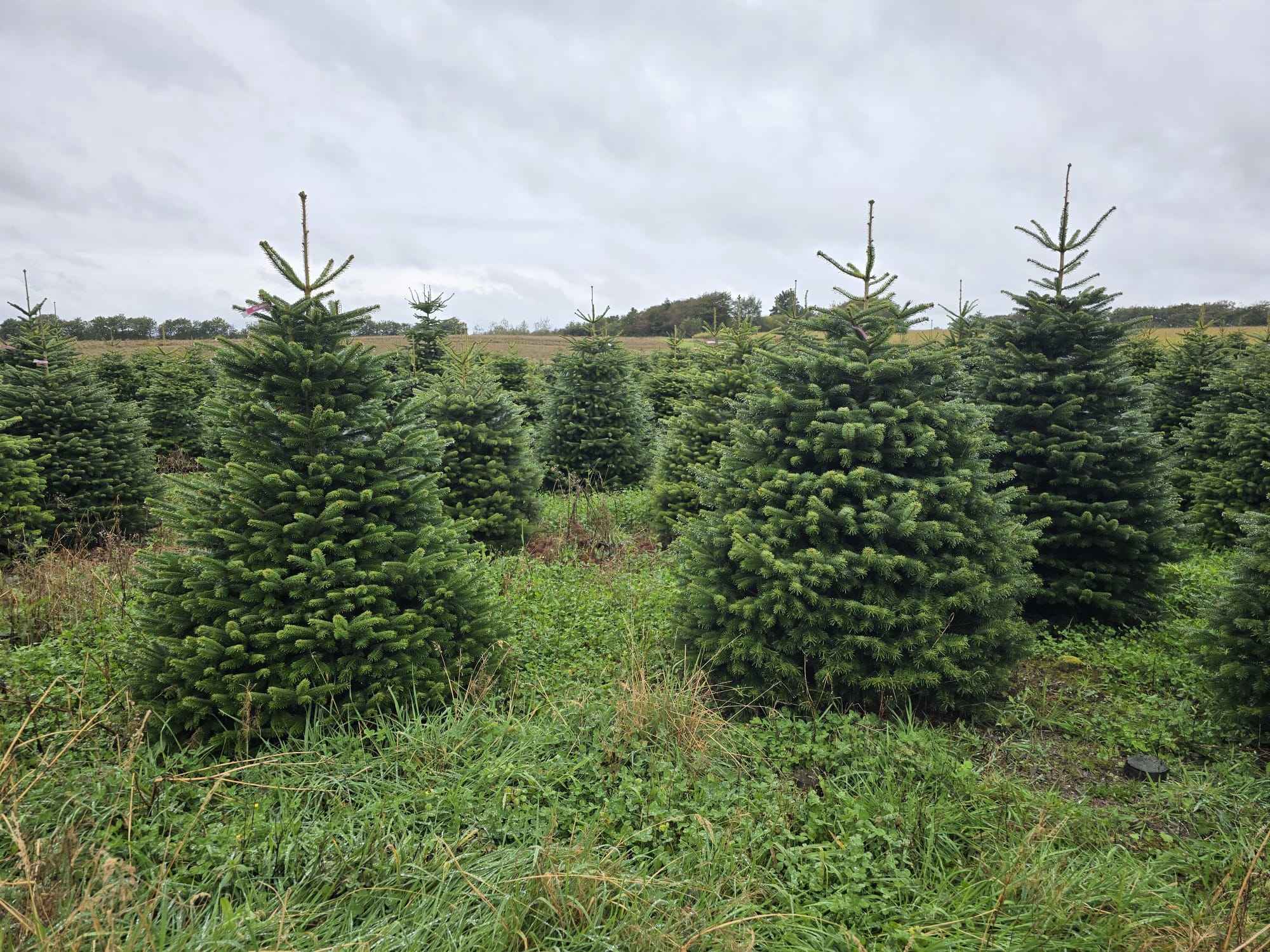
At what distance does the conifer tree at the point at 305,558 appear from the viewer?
11.9ft

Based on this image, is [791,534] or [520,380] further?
[520,380]

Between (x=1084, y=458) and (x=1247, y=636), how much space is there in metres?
2.21

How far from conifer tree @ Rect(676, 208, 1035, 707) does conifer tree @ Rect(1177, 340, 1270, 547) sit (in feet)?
15.2

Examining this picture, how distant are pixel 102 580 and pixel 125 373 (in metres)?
13.4

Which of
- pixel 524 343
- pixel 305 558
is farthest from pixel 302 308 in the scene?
pixel 524 343

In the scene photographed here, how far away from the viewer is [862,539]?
435cm

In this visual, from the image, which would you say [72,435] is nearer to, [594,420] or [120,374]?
[594,420]

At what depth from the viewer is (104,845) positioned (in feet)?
8.64

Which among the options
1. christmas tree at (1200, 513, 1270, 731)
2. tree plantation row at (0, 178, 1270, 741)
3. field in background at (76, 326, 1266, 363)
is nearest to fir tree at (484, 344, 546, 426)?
field in background at (76, 326, 1266, 363)

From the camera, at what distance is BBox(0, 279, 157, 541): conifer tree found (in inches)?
328

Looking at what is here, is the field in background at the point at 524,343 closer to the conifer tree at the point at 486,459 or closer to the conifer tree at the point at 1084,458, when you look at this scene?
the conifer tree at the point at 486,459

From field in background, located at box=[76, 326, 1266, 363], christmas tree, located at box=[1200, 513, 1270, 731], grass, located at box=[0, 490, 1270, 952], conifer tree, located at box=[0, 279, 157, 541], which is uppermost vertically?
field in background, located at box=[76, 326, 1266, 363]

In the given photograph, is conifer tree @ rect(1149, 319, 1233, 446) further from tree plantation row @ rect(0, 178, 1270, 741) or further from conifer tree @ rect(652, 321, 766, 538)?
conifer tree @ rect(652, 321, 766, 538)

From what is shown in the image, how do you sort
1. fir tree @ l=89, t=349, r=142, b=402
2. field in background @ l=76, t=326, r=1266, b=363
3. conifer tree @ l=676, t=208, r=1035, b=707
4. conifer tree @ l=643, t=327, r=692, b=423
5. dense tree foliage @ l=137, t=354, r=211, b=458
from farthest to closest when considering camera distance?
field in background @ l=76, t=326, r=1266, b=363
conifer tree @ l=643, t=327, r=692, b=423
fir tree @ l=89, t=349, r=142, b=402
dense tree foliage @ l=137, t=354, r=211, b=458
conifer tree @ l=676, t=208, r=1035, b=707
